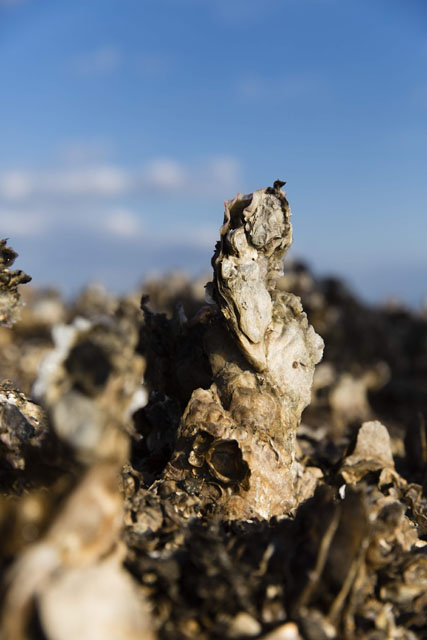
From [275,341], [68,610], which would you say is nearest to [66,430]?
[68,610]

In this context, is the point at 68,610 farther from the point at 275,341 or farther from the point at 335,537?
the point at 275,341

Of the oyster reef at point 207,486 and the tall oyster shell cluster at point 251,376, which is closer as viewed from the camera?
the oyster reef at point 207,486

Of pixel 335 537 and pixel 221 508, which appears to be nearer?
pixel 335 537

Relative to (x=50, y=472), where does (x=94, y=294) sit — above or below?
above

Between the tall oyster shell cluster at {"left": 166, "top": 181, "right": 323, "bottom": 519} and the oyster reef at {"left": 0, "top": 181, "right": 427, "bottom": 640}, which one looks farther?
the tall oyster shell cluster at {"left": 166, "top": 181, "right": 323, "bottom": 519}

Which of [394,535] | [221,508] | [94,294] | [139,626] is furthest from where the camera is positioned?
[94,294]

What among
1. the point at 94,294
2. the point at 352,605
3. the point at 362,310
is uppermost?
the point at 362,310

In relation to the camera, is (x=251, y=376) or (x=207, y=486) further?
(x=251, y=376)

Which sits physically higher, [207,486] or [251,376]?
[251,376]
